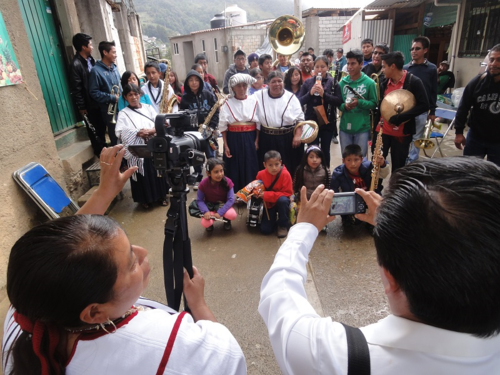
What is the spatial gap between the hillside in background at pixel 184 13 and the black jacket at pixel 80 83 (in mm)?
48921

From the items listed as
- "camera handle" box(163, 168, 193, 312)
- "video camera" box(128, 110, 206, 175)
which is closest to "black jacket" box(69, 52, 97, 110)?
"video camera" box(128, 110, 206, 175)

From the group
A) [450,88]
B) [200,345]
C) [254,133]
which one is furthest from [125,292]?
[450,88]

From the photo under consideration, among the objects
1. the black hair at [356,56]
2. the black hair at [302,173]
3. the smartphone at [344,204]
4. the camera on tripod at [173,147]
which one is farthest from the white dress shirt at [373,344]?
the black hair at [356,56]

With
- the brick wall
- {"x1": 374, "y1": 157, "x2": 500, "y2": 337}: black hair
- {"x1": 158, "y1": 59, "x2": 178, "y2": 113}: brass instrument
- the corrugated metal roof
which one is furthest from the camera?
the brick wall

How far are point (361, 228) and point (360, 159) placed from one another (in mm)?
760

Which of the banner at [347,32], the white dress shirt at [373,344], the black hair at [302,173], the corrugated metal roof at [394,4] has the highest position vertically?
the corrugated metal roof at [394,4]

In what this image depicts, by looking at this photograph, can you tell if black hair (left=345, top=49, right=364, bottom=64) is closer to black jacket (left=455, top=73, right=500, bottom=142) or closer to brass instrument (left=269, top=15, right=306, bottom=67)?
black jacket (left=455, top=73, right=500, bottom=142)

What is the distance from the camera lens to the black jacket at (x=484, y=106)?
120 inches

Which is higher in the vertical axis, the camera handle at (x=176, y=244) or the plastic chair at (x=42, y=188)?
the camera handle at (x=176, y=244)

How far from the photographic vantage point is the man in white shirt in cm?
56

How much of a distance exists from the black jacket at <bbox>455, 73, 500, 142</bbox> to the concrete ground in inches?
62.7

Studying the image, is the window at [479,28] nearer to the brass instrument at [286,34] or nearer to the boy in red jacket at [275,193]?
the brass instrument at [286,34]

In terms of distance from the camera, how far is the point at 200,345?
0.79 m

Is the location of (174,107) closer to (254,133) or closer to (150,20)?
(254,133)
